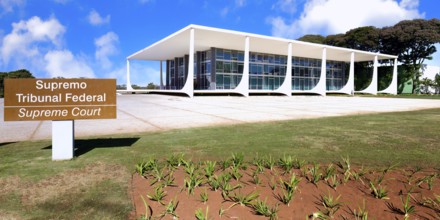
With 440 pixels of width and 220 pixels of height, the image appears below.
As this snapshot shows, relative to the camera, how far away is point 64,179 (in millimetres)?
4035

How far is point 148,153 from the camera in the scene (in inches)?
214

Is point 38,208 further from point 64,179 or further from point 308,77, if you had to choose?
point 308,77

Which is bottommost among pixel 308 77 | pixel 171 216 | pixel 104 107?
pixel 171 216

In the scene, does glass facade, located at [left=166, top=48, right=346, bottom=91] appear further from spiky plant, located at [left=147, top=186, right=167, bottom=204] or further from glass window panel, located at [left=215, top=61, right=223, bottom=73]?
spiky plant, located at [left=147, top=186, right=167, bottom=204]

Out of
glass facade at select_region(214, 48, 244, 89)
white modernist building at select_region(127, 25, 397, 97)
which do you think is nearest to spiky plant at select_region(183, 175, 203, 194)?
white modernist building at select_region(127, 25, 397, 97)

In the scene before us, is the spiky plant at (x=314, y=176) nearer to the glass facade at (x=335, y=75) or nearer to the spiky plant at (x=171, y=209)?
the spiky plant at (x=171, y=209)

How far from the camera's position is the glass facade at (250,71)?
37250mm

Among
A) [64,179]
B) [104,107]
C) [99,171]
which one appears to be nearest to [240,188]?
[99,171]

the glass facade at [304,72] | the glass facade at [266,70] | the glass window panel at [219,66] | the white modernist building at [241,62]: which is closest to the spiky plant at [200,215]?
the white modernist building at [241,62]

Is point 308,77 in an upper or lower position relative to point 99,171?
upper

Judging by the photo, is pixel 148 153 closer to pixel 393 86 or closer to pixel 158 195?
pixel 158 195

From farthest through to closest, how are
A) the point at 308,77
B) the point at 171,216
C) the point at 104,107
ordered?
the point at 308,77 < the point at 104,107 < the point at 171,216

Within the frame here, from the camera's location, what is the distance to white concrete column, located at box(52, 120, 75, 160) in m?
4.99

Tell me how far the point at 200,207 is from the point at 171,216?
345 millimetres
